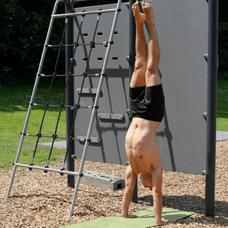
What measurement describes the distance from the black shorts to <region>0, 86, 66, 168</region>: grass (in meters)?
3.64

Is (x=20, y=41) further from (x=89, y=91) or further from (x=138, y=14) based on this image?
(x=138, y=14)

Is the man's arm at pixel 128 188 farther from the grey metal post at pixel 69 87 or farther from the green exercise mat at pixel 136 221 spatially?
the grey metal post at pixel 69 87

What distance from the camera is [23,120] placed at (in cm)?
1098

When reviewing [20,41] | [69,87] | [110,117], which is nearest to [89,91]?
[69,87]

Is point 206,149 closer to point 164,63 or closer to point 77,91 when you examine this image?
point 164,63

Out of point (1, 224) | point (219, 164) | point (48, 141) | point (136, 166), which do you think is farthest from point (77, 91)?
point (48, 141)

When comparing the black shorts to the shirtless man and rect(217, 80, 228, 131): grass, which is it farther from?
rect(217, 80, 228, 131): grass

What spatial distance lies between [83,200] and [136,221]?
1.00 metres

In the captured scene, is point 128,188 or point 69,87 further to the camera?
point 69,87

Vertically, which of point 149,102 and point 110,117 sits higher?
point 149,102

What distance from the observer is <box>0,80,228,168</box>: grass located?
7305 millimetres

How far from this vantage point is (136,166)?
3.67 m

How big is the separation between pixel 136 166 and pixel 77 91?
180 cm

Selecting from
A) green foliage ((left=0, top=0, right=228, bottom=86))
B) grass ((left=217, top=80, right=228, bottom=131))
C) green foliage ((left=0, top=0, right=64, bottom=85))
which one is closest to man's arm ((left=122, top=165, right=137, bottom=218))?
Answer: grass ((left=217, top=80, right=228, bottom=131))
